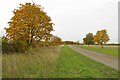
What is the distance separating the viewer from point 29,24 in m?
26.2

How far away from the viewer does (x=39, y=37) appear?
27.9m

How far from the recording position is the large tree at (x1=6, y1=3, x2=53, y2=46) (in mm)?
26344

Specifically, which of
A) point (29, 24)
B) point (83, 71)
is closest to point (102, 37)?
point (29, 24)

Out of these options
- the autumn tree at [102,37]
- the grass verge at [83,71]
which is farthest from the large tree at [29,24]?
the autumn tree at [102,37]

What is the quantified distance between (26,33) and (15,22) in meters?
1.78

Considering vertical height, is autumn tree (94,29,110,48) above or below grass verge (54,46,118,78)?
above

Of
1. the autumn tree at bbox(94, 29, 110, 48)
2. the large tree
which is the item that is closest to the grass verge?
the large tree

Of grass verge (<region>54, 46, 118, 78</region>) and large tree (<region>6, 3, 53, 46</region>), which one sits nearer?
grass verge (<region>54, 46, 118, 78</region>)

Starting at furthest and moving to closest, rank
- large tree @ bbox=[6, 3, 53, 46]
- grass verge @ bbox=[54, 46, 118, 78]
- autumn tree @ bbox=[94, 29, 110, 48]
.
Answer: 1. autumn tree @ bbox=[94, 29, 110, 48]
2. large tree @ bbox=[6, 3, 53, 46]
3. grass verge @ bbox=[54, 46, 118, 78]

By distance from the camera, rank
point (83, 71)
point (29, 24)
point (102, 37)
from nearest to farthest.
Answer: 1. point (83, 71)
2. point (29, 24)
3. point (102, 37)

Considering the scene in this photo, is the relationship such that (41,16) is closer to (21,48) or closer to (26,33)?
(26,33)

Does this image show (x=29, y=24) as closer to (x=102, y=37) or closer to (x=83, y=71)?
(x=83, y=71)

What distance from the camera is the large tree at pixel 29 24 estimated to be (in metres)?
26.3

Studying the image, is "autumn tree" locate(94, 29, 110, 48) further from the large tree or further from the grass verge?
the grass verge
